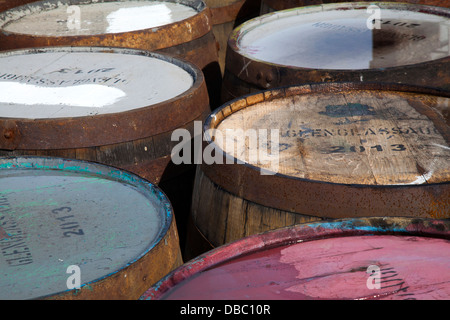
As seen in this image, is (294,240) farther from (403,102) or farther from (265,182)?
(403,102)

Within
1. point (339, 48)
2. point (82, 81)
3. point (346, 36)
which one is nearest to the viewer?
point (82, 81)

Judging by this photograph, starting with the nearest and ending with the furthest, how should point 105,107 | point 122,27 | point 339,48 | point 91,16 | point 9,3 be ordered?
point 105,107 < point 339,48 < point 122,27 < point 91,16 < point 9,3

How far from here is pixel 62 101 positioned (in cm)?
280

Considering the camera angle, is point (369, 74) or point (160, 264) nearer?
point (160, 264)

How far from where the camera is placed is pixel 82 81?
3047mm

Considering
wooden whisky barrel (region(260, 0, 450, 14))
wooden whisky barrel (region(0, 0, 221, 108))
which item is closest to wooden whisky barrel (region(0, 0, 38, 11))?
wooden whisky barrel (region(0, 0, 221, 108))

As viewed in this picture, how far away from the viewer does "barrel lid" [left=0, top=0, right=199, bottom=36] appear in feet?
13.0

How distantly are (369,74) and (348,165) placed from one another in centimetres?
87

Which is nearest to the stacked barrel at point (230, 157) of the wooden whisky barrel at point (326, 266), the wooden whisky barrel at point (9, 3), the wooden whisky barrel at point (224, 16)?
the wooden whisky barrel at point (326, 266)

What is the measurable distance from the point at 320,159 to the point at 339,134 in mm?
254

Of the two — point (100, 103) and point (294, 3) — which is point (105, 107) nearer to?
point (100, 103)

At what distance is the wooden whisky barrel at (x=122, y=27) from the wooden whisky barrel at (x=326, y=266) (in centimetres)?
223

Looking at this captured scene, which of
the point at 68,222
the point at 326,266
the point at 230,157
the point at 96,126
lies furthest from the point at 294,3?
the point at 326,266
